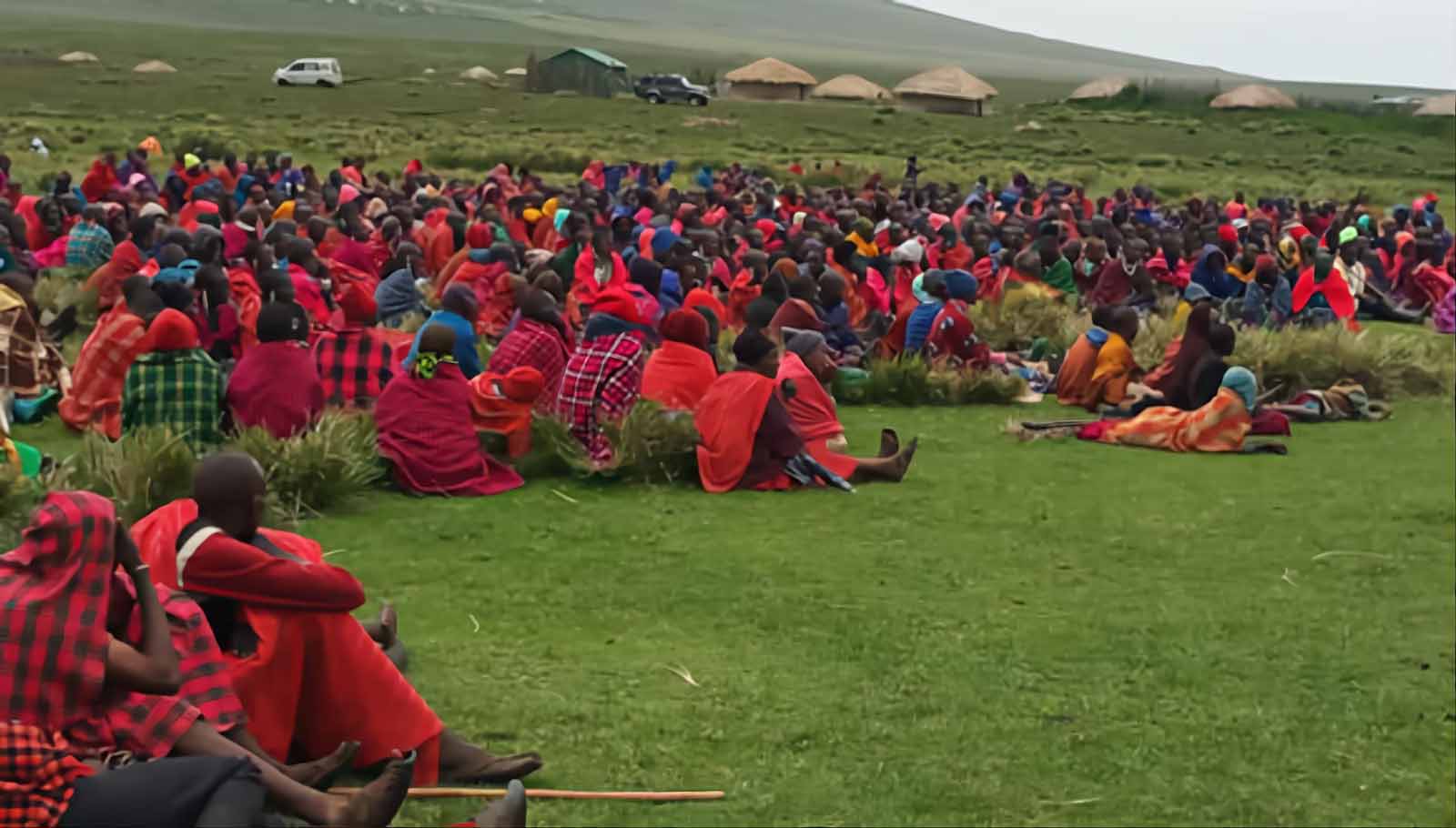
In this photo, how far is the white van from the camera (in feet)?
242

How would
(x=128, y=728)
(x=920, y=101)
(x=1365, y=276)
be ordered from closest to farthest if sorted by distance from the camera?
(x=128, y=728) → (x=1365, y=276) → (x=920, y=101)

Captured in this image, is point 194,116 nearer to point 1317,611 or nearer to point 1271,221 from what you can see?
point 1271,221

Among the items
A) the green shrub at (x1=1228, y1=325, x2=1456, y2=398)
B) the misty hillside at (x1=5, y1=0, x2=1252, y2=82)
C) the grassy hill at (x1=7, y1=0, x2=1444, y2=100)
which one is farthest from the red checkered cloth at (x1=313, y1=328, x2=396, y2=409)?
the misty hillside at (x1=5, y1=0, x2=1252, y2=82)

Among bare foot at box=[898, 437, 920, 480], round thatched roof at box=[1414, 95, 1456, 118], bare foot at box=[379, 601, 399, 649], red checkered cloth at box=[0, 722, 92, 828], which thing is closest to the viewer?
red checkered cloth at box=[0, 722, 92, 828]

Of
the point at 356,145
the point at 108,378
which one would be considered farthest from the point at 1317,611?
the point at 356,145

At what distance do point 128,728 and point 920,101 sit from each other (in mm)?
71431

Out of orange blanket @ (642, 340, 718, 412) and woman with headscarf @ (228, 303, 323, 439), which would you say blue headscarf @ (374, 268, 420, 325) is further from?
woman with headscarf @ (228, 303, 323, 439)

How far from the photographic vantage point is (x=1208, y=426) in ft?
40.1

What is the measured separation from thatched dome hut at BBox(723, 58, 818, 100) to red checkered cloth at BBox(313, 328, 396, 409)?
6391 centimetres

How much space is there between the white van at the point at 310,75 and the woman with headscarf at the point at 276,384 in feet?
215

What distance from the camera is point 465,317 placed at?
11.3 metres

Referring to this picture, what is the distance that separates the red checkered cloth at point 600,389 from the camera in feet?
34.7

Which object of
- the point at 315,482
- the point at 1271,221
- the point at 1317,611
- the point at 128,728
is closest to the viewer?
the point at 128,728

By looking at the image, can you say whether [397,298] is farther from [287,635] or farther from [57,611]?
[57,611]
